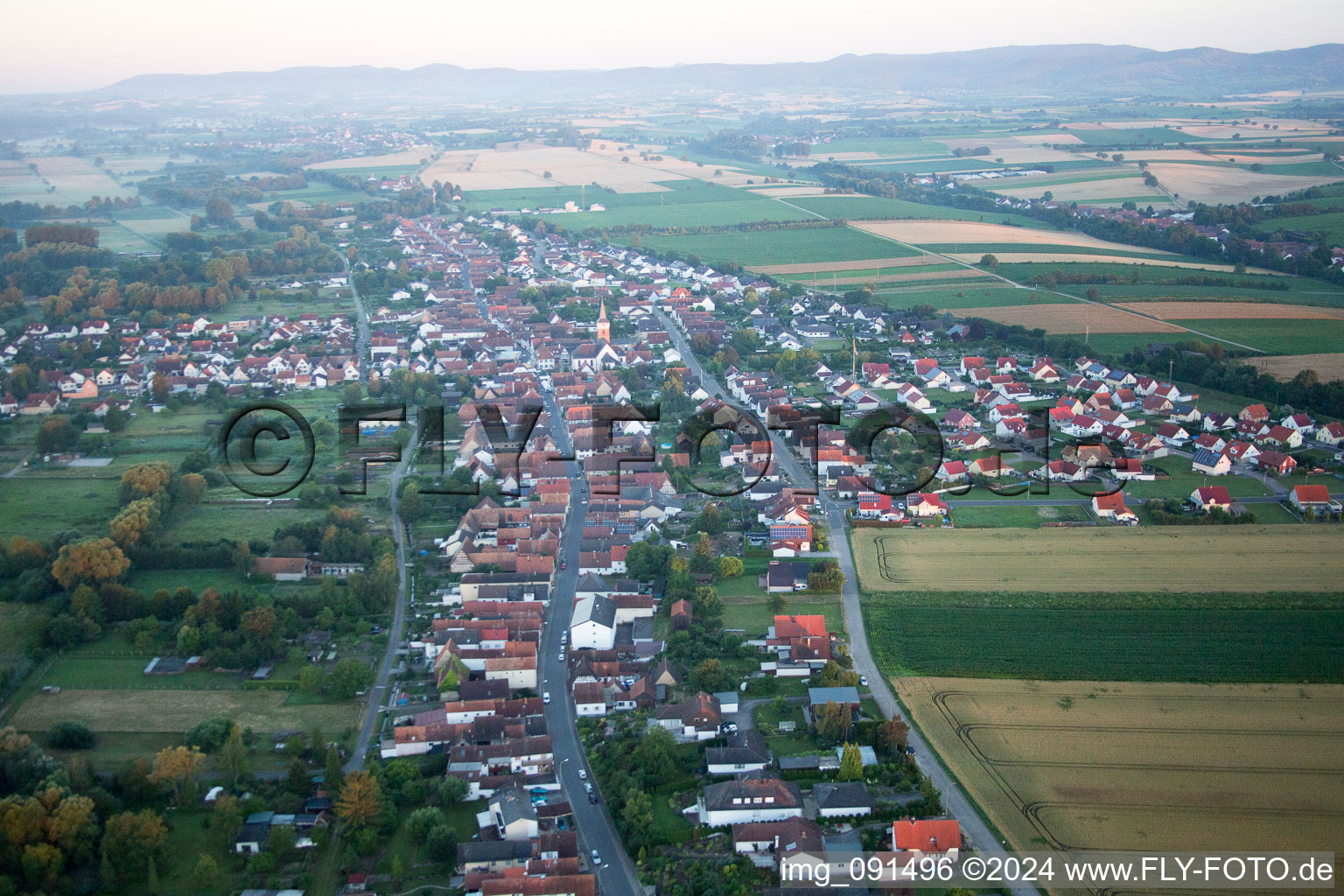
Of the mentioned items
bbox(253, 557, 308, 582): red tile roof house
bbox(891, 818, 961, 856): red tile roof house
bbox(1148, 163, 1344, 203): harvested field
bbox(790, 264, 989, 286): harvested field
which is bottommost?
bbox(891, 818, 961, 856): red tile roof house

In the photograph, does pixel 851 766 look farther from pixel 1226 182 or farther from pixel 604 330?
pixel 1226 182

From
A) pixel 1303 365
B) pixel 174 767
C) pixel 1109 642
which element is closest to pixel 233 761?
pixel 174 767

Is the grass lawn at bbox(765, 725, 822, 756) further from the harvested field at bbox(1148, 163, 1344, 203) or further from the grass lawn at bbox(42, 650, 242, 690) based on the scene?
the harvested field at bbox(1148, 163, 1344, 203)

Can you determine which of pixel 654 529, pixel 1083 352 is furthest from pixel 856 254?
pixel 654 529

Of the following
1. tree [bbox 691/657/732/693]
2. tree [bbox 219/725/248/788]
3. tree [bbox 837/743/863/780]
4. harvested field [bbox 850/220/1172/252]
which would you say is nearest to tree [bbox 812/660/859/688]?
tree [bbox 691/657/732/693]

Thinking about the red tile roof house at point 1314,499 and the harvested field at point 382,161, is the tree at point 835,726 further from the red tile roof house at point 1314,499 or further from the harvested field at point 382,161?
the harvested field at point 382,161

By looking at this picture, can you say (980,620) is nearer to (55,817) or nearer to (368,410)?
(55,817)

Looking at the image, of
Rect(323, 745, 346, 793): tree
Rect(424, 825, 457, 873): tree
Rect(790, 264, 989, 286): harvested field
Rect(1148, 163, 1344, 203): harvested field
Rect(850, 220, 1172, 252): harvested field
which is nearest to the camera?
Rect(424, 825, 457, 873): tree
